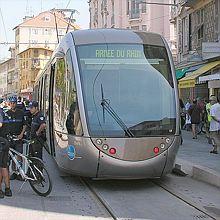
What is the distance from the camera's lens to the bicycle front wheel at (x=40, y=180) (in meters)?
8.67

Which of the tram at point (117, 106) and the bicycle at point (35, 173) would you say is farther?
the tram at point (117, 106)

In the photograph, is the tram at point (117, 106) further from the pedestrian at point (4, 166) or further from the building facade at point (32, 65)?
the building facade at point (32, 65)

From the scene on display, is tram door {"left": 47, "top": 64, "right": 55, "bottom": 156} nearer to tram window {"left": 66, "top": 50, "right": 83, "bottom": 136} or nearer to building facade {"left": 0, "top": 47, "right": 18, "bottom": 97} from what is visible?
tram window {"left": 66, "top": 50, "right": 83, "bottom": 136}

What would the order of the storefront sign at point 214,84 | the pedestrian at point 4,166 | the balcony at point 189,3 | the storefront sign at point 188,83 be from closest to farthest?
the pedestrian at point 4,166 < the storefront sign at point 214,84 < the storefront sign at point 188,83 < the balcony at point 189,3

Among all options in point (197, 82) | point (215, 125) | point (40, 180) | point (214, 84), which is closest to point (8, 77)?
point (197, 82)

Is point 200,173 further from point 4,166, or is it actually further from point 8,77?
point 8,77

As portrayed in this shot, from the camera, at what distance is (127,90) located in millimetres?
9570

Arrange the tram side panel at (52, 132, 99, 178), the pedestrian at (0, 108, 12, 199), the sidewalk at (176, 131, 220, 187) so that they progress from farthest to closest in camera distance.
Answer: the sidewalk at (176, 131, 220, 187)
the tram side panel at (52, 132, 99, 178)
the pedestrian at (0, 108, 12, 199)

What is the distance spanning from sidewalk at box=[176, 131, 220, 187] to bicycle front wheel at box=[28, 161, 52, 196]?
3.42 meters

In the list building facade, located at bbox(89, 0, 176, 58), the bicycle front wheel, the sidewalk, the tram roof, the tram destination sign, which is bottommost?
the sidewalk

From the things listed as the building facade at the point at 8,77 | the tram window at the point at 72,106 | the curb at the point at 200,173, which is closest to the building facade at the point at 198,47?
the curb at the point at 200,173

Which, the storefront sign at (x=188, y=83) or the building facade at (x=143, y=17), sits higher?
the building facade at (x=143, y=17)

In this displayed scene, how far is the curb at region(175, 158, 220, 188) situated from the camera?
10016 millimetres

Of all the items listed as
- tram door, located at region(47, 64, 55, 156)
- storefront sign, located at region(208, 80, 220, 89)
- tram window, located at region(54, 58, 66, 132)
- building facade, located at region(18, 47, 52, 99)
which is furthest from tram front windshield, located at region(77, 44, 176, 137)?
building facade, located at region(18, 47, 52, 99)
